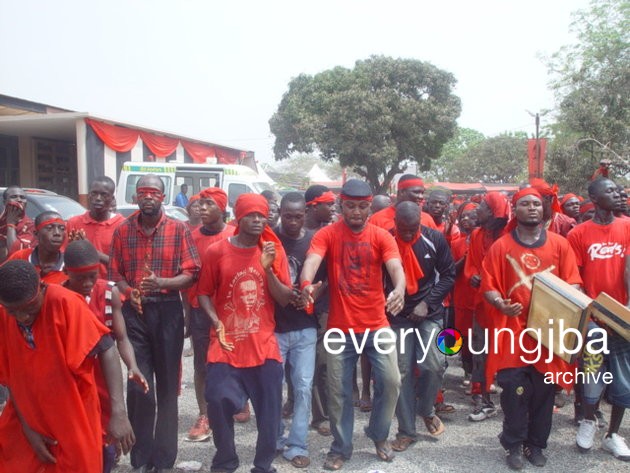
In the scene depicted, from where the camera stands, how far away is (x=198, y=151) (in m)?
22.5

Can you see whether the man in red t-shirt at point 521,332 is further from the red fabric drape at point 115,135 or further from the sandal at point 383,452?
the red fabric drape at point 115,135

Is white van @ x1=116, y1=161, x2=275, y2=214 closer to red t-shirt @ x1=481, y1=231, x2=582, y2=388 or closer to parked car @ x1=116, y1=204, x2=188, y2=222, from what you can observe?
parked car @ x1=116, y1=204, x2=188, y2=222

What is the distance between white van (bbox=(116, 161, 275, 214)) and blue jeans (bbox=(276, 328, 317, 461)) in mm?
9719

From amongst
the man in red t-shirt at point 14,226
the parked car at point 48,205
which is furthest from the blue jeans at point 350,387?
the parked car at point 48,205

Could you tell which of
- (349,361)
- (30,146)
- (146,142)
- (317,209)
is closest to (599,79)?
(146,142)

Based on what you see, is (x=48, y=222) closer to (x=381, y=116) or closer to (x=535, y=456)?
(x=535, y=456)

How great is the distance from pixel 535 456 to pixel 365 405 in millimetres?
1637

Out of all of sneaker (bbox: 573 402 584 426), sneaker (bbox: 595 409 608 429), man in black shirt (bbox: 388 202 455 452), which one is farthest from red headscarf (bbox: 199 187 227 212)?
sneaker (bbox: 595 409 608 429)

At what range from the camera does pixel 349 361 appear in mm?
4250

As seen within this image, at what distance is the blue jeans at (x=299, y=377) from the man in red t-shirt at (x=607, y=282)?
2076mm

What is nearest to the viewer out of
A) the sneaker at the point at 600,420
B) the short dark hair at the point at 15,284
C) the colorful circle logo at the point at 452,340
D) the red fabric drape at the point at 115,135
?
the short dark hair at the point at 15,284

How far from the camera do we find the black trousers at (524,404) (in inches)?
163

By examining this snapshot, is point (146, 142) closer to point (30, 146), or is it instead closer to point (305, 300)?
point (30, 146)

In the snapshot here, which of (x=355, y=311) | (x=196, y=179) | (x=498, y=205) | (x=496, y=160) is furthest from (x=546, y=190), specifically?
(x=496, y=160)
